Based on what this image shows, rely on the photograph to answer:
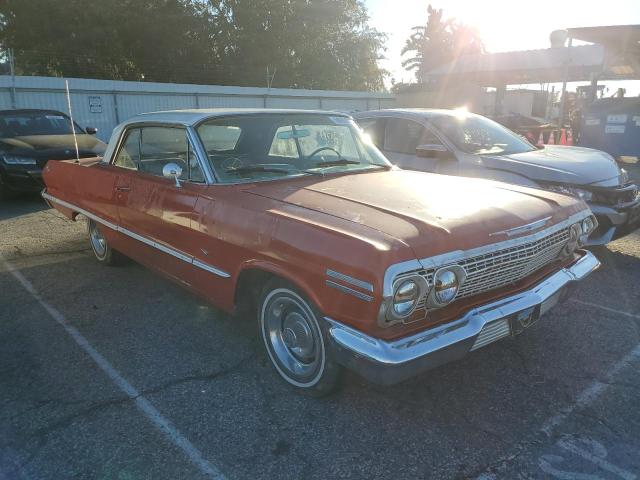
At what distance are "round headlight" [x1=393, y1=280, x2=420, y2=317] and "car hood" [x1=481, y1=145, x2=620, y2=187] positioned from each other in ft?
11.4

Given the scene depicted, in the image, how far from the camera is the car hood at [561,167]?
516 cm

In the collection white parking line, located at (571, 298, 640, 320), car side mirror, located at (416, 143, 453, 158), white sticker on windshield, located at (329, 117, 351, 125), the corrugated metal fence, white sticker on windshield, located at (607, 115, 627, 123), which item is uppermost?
the corrugated metal fence

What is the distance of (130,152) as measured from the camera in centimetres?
446

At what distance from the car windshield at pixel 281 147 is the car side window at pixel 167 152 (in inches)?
5.4

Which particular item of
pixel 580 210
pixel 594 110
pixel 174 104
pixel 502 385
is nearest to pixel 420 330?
pixel 502 385

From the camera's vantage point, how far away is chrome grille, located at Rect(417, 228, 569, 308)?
2551 mm

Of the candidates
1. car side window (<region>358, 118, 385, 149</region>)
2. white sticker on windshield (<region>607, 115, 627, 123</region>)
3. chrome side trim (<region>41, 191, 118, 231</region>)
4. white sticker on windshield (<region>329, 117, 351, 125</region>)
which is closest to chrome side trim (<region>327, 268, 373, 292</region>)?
white sticker on windshield (<region>329, 117, 351, 125</region>)

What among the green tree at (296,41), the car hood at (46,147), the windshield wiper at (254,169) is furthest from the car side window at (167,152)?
the green tree at (296,41)

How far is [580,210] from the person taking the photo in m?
3.41

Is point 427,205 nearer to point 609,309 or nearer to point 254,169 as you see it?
point 254,169

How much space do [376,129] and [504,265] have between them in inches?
160

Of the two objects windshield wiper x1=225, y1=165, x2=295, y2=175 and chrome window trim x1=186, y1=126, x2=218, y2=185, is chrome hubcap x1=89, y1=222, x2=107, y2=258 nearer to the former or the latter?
chrome window trim x1=186, y1=126, x2=218, y2=185

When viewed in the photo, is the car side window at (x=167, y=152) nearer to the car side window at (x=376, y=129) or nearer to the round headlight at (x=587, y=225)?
the round headlight at (x=587, y=225)

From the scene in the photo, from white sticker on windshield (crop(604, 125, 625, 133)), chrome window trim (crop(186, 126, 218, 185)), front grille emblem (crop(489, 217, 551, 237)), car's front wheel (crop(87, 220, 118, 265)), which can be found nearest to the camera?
front grille emblem (crop(489, 217, 551, 237))
